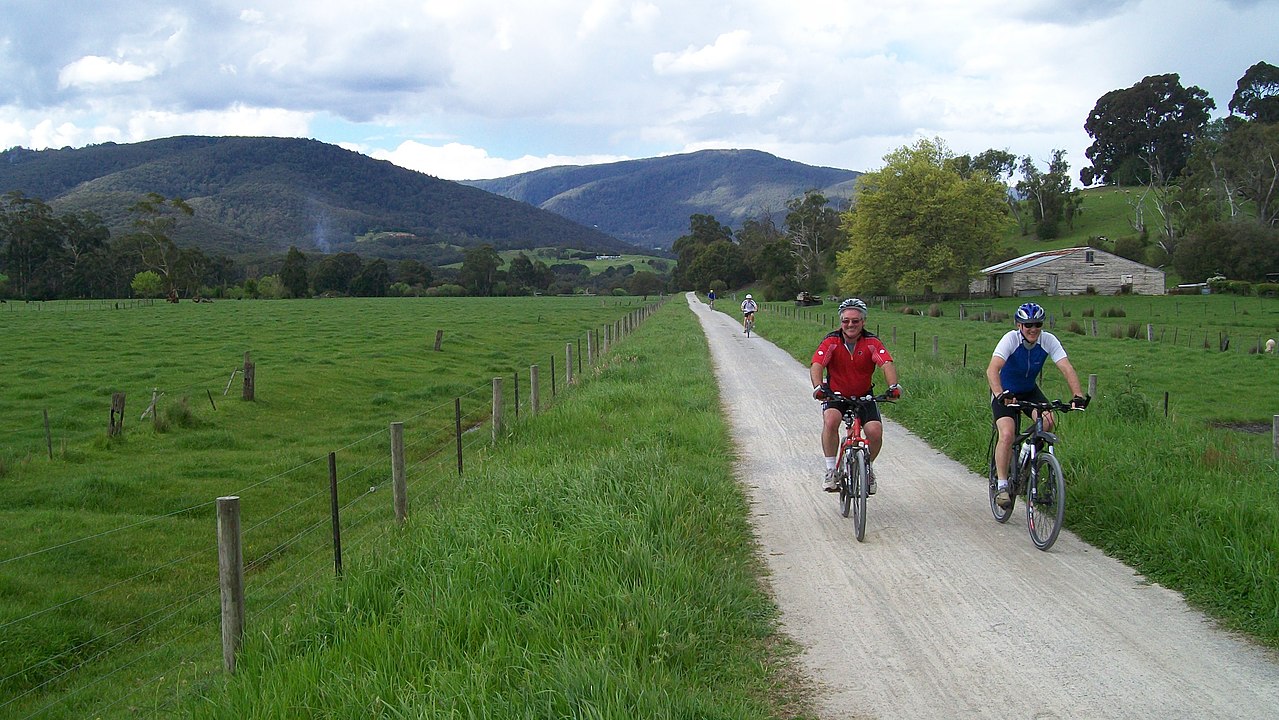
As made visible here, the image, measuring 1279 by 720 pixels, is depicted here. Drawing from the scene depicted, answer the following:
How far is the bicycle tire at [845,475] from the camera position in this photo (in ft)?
25.5

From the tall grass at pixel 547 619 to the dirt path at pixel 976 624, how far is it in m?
0.36

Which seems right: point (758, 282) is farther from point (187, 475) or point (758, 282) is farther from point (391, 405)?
point (187, 475)

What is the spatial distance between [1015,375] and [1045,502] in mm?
1112

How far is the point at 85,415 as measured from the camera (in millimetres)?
19500

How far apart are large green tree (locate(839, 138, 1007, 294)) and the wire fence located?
59018 mm

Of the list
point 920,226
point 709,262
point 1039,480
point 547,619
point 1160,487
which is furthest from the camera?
point 709,262

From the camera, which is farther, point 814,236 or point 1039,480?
point 814,236

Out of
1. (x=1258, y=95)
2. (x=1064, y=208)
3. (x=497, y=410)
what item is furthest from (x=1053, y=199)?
(x=497, y=410)

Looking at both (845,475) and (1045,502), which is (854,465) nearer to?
(845,475)

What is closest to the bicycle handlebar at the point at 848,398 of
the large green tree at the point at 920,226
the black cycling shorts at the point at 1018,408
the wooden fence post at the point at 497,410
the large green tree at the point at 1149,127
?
the black cycling shorts at the point at 1018,408

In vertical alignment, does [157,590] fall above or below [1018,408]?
below

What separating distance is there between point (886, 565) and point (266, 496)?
9837 mm

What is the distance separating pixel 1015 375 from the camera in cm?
756

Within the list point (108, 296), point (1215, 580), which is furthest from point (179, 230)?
point (1215, 580)
